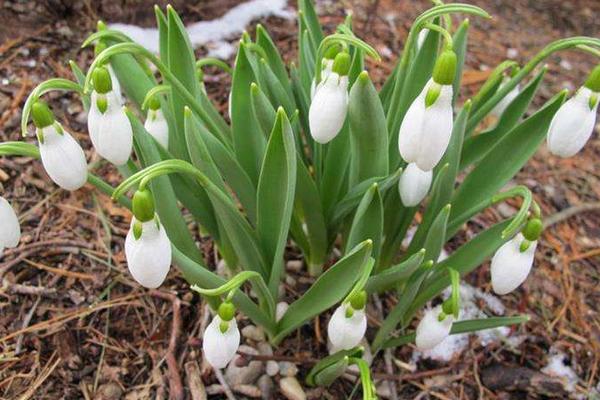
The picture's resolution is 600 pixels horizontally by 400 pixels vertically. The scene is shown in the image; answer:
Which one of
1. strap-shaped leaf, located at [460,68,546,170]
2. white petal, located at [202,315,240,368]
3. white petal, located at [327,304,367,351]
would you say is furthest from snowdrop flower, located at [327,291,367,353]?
strap-shaped leaf, located at [460,68,546,170]

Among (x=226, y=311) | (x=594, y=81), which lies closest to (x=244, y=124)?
(x=226, y=311)

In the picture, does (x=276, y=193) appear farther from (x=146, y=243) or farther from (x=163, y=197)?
(x=146, y=243)

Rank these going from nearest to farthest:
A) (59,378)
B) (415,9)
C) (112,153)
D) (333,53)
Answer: (112,153) → (333,53) → (59,378) → (415,9)

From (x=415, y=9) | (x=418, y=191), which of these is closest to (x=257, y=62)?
(x=418, y=191)

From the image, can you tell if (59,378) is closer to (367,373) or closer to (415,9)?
(367,373)

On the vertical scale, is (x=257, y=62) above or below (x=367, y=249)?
above

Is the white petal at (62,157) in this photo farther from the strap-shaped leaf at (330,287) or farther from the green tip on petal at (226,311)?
the strap-shaped leaf at (330,287)
